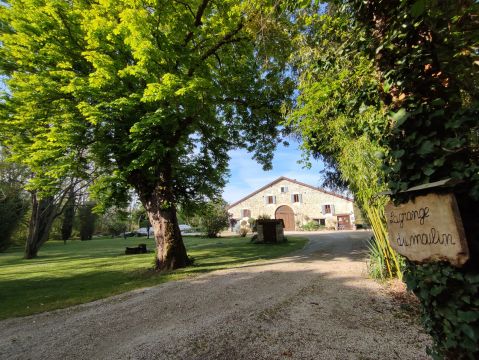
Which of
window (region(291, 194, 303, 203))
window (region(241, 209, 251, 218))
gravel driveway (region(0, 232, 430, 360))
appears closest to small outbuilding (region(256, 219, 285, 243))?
gravel driveway (region(0, 232, 430, 360))

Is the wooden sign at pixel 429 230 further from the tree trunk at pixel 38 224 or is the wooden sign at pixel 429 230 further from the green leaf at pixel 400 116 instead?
the tree trunk at pixel 38 224

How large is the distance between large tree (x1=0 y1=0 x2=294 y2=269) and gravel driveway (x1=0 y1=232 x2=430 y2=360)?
4332mm

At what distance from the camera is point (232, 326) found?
436cm

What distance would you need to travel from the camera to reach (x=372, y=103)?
2.88 m

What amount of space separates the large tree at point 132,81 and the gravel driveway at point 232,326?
4.33 m

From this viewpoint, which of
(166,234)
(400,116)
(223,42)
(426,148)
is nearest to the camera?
(426,148)

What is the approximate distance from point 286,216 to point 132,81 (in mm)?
34689

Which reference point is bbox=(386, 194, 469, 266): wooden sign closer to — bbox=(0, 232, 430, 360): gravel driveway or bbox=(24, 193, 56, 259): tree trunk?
bbox=(0, 232, 430, 360): gravel driveway

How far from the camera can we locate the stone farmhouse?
38406 mm

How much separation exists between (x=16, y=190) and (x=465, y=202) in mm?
33277

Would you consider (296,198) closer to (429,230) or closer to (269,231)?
(269,231)

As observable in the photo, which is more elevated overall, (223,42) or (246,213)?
(223,42)

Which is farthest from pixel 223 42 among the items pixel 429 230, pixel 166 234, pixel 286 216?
pixel 286 216

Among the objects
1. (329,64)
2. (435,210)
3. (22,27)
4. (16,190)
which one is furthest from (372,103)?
(16,190)
